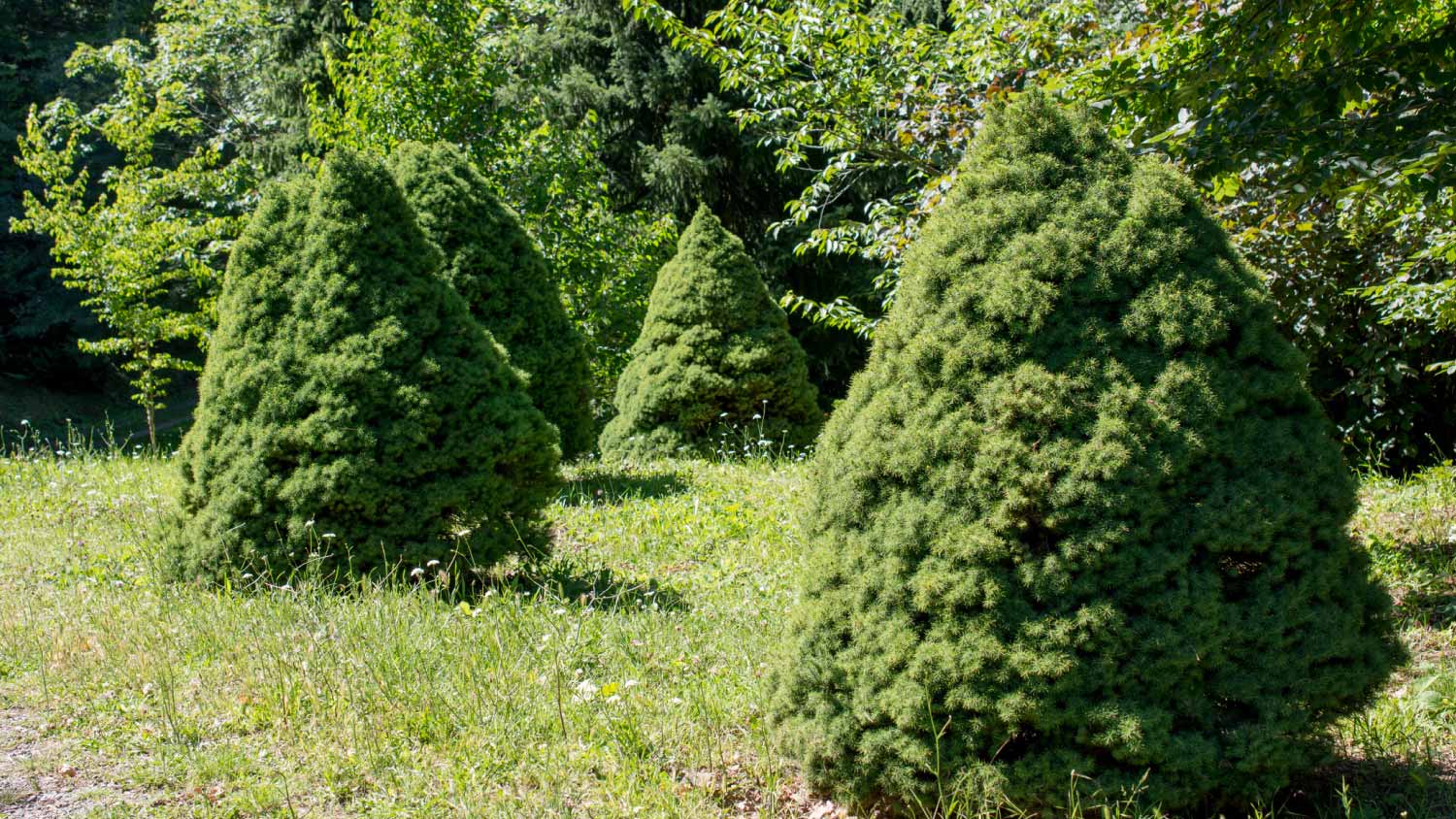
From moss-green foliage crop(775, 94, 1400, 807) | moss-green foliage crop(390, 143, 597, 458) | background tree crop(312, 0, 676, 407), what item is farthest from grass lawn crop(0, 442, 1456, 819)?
background tree crop(312, 0, 676, 407)

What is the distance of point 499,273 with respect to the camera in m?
8.91

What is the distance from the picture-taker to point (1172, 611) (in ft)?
9.23

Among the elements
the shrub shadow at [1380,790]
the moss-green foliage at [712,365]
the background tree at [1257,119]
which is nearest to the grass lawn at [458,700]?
the shrub shadow at [1380,790]

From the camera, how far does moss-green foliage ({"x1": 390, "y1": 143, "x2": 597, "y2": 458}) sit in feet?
28.5

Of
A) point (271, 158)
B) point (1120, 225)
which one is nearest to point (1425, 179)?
point (1120, 225)

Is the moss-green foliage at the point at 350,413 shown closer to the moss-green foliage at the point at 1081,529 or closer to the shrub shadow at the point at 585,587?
the shrub shadow at the point at 585,587

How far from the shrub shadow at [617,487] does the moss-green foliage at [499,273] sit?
672 millimetres


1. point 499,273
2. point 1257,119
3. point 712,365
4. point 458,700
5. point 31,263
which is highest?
point 31,263

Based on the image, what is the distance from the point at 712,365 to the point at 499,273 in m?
2.58

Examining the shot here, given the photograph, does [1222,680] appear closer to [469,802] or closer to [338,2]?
[469,802]

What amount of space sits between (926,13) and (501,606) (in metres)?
14.1

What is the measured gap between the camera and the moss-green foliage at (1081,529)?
2.82 metres

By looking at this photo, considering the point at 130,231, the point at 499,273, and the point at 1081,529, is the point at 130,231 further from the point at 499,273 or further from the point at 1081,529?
the point at 1081,529

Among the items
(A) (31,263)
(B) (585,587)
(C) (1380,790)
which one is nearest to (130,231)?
(B) (585,587)
